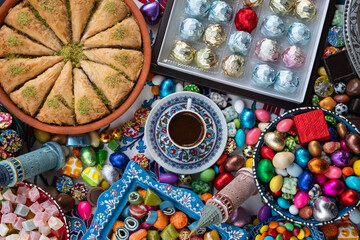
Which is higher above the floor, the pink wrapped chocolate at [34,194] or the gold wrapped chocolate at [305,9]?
the gold wrapped chocolate at [305,9]

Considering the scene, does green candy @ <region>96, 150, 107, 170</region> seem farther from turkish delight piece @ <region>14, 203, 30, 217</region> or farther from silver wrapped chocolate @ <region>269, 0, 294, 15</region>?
silver wrapped chocolate @ <region>269, 0, 294, 15</region>

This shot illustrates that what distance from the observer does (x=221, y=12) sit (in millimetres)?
1971

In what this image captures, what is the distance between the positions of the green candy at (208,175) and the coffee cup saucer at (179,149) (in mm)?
21

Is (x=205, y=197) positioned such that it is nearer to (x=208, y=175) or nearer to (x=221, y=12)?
(x=208, y=175)

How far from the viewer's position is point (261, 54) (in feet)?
6.55

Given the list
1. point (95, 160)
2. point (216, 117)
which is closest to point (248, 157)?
point (216, 117)

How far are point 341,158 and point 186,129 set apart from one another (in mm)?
692

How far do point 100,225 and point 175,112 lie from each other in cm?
63

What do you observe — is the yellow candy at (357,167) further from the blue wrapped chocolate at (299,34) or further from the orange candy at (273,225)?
the blue wrapped chocolate at (299,34)

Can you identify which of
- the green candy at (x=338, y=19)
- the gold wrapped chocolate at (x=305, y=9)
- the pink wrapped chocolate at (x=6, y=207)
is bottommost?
the pink wrapped chocolate at (x=6, y=207)

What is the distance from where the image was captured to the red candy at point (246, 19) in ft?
6.49

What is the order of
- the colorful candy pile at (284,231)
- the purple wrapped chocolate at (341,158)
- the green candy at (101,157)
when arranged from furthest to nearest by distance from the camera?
the green candy at (101,157), the colorful candy pile at (284,231), the purple wrapped chocolate at (341,158)

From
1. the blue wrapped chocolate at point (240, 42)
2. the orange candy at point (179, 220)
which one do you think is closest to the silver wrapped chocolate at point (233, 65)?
the blue wrapped chocolate at point (240, 42)

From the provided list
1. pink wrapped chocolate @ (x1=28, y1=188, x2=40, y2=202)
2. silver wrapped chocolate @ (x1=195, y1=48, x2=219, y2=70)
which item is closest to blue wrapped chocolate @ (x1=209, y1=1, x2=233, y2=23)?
silver wrapped chocolate @ (x1=195, y1=48, x2=219, y2=70)
